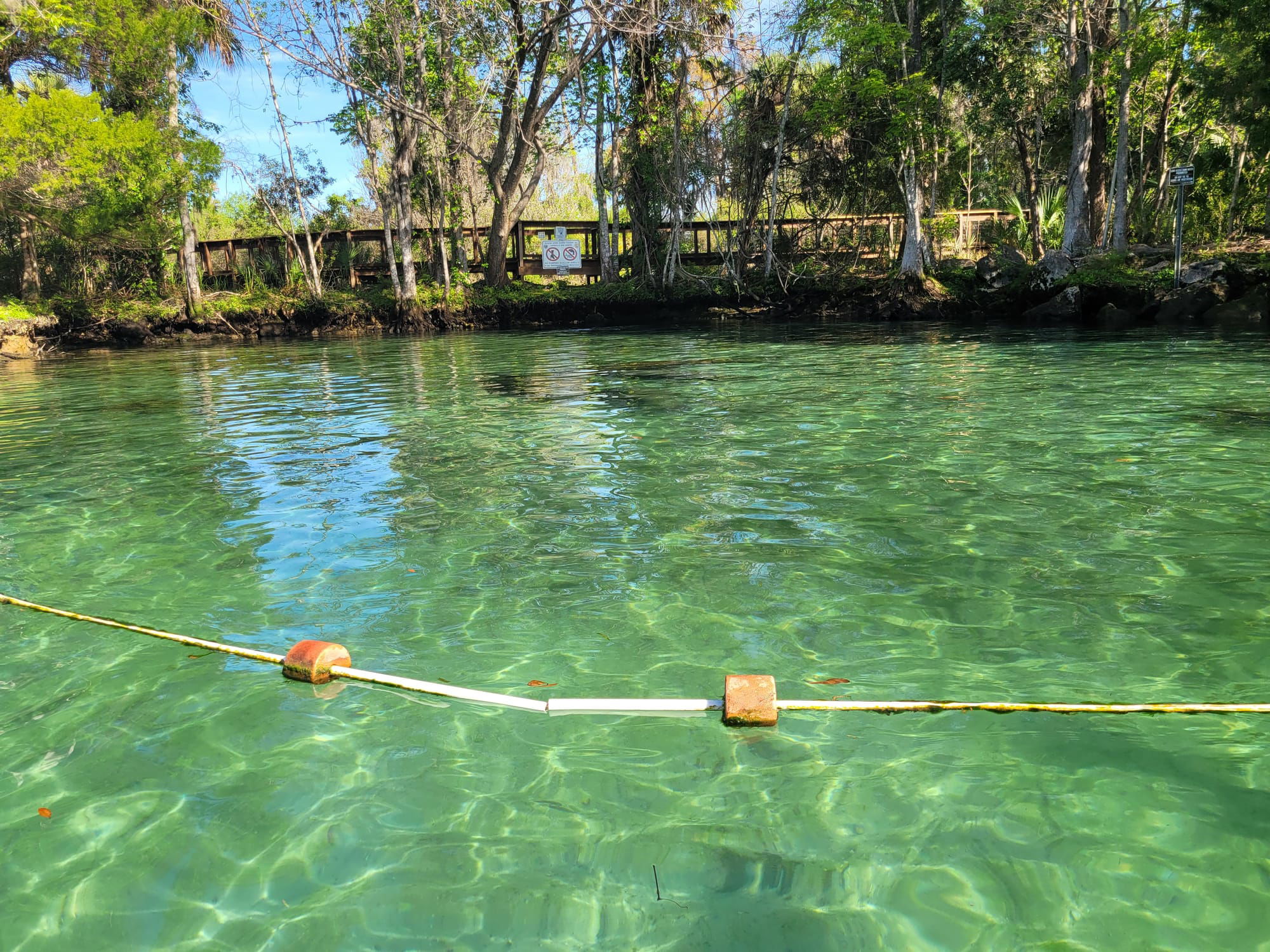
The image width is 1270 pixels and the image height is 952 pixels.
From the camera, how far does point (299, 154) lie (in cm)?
2761

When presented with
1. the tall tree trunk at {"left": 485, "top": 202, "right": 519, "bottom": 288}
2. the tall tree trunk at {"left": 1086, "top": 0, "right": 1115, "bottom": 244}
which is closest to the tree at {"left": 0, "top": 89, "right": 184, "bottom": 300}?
the tall tree trunk at {"left": 485, "top": 202, "right": 519, "bottom": 288}

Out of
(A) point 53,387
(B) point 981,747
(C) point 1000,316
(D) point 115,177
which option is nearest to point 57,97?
(D) point 115,177

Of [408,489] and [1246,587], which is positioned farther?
[408,489]

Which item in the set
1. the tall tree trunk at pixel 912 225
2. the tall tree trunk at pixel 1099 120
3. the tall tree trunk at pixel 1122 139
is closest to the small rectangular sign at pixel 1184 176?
the tall tree trunk at pixel 1122 139

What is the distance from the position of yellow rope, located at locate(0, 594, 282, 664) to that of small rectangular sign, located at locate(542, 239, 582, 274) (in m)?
24.0

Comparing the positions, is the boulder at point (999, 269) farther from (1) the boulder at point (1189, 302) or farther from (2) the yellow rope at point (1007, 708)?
(2) the yellow rope at point (1007, 708)

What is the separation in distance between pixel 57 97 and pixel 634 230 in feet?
49.5

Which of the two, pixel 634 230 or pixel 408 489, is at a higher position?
pixel 634 230

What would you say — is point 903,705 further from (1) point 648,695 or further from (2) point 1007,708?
(1) point 648,695

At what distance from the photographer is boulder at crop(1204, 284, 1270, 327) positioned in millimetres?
17234

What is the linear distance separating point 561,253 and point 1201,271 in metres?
17.0

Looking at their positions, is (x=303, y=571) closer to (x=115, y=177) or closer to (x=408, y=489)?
(x=408, y=489)

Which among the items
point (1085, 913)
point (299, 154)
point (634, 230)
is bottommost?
point (1085, 913)

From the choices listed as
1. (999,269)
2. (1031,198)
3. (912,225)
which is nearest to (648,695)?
(912,225)
